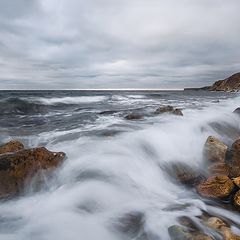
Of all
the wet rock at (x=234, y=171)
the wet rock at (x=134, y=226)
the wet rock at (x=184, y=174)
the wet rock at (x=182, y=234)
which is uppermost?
the wet rock at (x=182, y=234)

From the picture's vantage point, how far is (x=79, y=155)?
23.4 ft

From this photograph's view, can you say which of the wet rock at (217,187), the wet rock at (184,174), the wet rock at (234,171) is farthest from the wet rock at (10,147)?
the wet rock at (234,171)

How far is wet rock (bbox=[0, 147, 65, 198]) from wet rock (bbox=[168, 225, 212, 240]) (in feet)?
9.09

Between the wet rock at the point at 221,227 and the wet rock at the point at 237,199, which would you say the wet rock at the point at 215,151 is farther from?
the wet rock at the point at 221,227

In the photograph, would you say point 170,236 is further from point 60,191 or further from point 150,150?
point 150,150

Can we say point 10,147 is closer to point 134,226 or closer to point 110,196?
point 110,196

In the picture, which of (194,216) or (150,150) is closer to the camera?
(194,216)

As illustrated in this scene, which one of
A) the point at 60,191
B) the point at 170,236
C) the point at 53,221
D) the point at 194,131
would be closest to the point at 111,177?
the point at 60,191

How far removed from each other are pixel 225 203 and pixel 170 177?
148 cm

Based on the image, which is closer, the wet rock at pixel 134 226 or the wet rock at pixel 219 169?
the wet rock at pixel 134 226

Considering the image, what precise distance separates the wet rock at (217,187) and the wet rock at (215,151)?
1.66 metres

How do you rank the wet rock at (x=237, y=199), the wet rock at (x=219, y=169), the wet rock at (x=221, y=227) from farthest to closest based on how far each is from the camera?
the wet rock at (x=219, y=169) → the wet rock at (x=237, y=199) → the wet rock at (x=221, y=227)

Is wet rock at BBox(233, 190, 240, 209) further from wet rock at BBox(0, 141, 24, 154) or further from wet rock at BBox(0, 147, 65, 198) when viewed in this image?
wet rock at BBox(0, 141, 24, 154)

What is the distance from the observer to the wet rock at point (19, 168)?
5.43m
